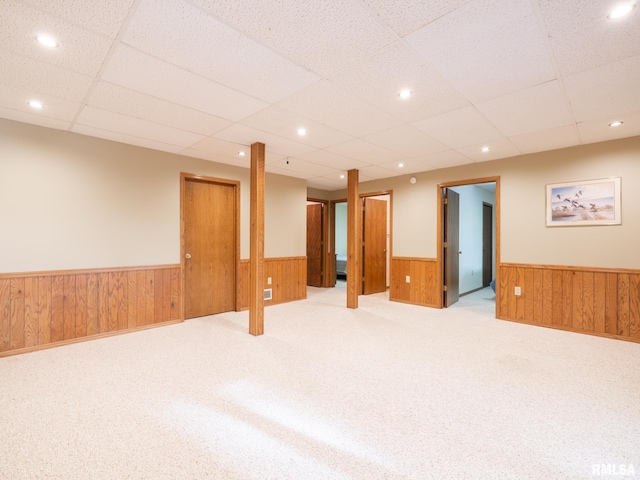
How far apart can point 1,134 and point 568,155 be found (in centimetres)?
646

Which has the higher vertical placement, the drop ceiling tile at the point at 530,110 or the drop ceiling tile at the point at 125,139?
the drop ceiling tile at the point at 125,139

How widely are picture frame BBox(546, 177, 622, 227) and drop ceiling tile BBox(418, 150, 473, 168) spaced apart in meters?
1.17

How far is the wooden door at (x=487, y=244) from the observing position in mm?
7617

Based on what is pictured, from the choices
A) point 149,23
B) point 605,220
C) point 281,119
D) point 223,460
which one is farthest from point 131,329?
point 605,220

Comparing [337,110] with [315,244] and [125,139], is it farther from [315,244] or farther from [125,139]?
[315,244]

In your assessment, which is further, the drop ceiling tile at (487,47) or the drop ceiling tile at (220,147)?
the drop ceiling tile at (220,147)

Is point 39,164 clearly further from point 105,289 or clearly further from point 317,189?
point 317,189

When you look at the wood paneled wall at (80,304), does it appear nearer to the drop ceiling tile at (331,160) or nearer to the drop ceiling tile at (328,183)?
the drop ceiling tile at (331,160)

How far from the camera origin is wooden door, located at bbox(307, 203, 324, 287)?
753 cm

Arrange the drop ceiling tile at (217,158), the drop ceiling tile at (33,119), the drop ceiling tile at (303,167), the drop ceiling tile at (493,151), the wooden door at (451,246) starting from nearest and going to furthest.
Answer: the drop ceiling tile at (33,119) → the drop ceiling tile at (493,151) → the drop ceiling tile at (217,158) → the drop ceiling tile at (303,167) → the wooden door at (451,246)

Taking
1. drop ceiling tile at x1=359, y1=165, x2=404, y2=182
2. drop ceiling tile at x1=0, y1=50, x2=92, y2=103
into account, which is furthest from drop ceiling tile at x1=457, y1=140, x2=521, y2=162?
drop ceiling tile at x1=0, y1=50, x2=92, y2=103

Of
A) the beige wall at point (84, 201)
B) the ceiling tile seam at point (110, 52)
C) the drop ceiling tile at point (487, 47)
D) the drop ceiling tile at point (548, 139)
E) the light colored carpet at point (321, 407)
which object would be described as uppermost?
the drop ceiling tile at point (548, 139)

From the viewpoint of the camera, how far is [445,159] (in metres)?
4.61

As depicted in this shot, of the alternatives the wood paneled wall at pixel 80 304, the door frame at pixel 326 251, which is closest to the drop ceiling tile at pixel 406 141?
the wood paneled wall at pixel 80 304
